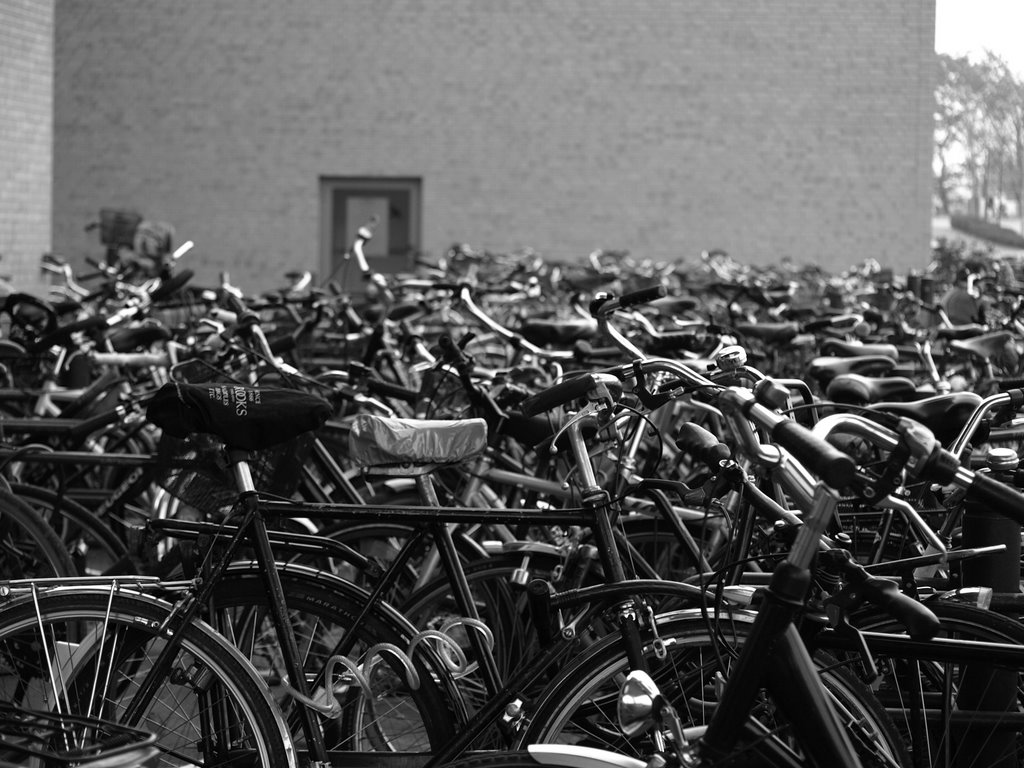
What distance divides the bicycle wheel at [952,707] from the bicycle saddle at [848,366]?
1.95 m

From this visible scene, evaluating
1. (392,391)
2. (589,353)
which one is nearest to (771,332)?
(589,353)

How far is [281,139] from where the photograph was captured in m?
18.3

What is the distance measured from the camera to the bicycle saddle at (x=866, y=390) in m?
3.56

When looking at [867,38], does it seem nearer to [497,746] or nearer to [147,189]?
[147,189]

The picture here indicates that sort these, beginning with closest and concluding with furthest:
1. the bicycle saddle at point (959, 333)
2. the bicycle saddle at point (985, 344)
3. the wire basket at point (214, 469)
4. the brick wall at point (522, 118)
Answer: the wire basket at point (214, 469), the bicycle saddle at point (985, 344), the bicycle saddle at point (959, 333), the brick wall at point (522, 118)

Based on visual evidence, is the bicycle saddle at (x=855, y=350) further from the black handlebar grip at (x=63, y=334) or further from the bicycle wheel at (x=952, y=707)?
the black handlebar grip at (x=63, y=334)

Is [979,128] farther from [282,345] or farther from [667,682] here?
[667,682]

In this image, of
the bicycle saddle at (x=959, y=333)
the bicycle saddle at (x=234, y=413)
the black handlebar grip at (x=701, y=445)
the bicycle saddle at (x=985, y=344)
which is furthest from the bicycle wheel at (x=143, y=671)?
the bicycle saddle at (x=959, y=333)

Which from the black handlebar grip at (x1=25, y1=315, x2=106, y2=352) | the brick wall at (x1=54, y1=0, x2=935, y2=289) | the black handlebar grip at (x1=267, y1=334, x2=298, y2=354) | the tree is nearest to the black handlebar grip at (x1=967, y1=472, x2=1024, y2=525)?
the black handlebar grip at (x1=267, y1=334, x2=298, y2=354)

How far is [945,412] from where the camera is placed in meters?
2.94

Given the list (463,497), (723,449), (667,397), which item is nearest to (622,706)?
(723,449)

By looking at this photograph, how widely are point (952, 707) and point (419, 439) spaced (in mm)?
1232

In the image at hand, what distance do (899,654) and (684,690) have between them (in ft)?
1.46

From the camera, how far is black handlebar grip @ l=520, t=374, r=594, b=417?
288cm
